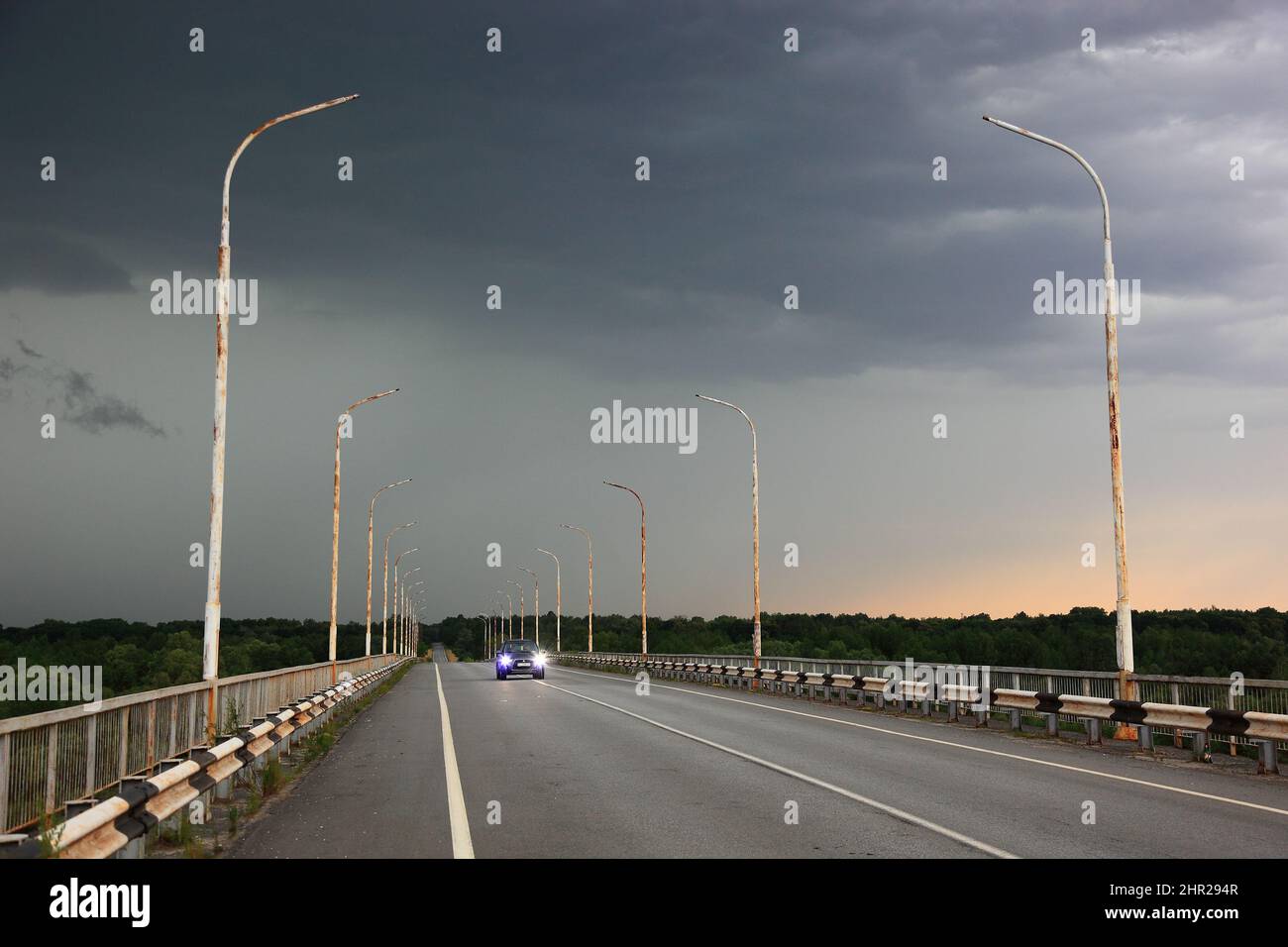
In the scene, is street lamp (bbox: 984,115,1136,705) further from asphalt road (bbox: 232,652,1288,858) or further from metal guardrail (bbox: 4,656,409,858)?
metal guardrail (bbox: 4,656,409,858)

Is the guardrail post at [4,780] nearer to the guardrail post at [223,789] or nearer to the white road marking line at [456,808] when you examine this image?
the white road marking line at [456,808]

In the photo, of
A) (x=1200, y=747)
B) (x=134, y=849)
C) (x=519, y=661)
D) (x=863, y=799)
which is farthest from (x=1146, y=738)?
(x=519, y=661)

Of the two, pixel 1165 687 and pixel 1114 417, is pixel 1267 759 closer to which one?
pixel 1165 687

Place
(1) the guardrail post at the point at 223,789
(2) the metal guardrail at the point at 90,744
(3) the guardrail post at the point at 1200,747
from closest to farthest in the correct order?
(2) the metal guardrail at the point at 90,744, (1) the guardrail post at the point at 223,789, (3) the guardrail post at the point at 1200,747

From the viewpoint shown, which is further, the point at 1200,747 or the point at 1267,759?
the point at 1200,747

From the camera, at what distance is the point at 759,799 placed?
12992mm

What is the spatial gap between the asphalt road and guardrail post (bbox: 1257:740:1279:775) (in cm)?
46

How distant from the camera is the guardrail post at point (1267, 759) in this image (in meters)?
16.0

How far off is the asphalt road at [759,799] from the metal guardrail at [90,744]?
4.57 feet

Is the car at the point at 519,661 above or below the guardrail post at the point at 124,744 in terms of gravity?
below

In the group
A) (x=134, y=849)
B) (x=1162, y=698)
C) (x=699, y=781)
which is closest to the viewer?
(x=134, y=849)

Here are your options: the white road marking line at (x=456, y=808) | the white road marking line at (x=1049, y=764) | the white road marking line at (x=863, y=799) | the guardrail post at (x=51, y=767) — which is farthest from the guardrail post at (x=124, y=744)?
the white road marking line at (x=1049, y=764)

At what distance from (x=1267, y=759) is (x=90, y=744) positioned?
47.3ft

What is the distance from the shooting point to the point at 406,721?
2722 centimetres
